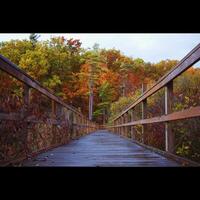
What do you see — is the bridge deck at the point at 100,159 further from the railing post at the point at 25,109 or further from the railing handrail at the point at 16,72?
the railing handrail at the point at 16,72

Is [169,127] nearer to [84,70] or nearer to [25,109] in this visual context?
[25,109]

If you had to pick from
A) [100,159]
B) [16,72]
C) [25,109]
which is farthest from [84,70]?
[16,72]

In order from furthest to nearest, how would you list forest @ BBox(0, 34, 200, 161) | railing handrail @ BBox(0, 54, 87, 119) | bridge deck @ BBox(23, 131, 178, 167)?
forest @ BBox(0, 34, 200, 161), bridge deck @ BBox(23, 131, 178, 167), railing handrail @ BBox(0, 54, 87, 119)

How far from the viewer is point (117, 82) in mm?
40812

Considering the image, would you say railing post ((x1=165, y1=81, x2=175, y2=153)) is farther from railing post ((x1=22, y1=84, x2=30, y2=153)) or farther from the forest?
the forest

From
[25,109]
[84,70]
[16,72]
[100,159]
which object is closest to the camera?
[16,72]

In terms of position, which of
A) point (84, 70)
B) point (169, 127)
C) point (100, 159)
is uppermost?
point (84, 70)

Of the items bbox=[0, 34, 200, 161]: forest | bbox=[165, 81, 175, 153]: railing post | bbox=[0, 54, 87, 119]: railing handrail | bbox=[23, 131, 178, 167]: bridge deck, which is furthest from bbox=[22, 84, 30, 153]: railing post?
bbox=[0, 34, 200, 161]: forest

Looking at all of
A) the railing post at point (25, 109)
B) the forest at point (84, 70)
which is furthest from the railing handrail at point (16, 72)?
the forest at point (84, 70)

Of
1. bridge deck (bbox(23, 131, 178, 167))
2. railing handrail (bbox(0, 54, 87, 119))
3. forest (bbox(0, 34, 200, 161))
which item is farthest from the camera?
forest (bbox(0, 34, 200, 161))

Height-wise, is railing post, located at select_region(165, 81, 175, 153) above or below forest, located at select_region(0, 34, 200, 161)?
below

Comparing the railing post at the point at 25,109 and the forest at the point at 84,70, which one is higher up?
the forest at the point at 84,70
